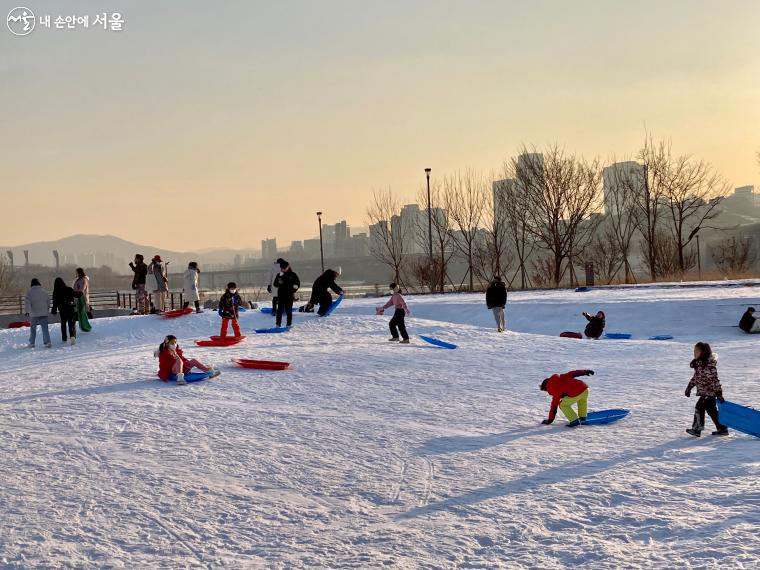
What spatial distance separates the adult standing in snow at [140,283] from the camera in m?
22.6

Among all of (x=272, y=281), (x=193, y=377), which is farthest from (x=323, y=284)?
(x=193, y=377)

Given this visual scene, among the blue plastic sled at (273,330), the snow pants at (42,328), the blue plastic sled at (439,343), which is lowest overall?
the blue plastic sled at (439,343)

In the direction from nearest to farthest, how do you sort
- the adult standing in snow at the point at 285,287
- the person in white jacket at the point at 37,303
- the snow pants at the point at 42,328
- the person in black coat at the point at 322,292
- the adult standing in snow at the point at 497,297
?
1. the person in white jacket at the point at 37,303
2. the snow pants at the point at 42,328
3. the adult standing in snow at the point at 285,287
4. the adult standing in snow at the point at 497,297
5. the person in black coat at the point at 322,292

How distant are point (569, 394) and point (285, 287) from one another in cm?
1090

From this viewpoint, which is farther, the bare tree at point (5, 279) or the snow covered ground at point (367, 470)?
the bare tree at point (5, 279)

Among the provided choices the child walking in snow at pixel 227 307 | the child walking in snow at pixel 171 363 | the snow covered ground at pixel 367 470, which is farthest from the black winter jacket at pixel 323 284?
the child walking in snow at pixel 171 363

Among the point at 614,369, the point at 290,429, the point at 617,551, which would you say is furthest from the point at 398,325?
the point at 617,551

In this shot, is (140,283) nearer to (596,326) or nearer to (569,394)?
(596,326)

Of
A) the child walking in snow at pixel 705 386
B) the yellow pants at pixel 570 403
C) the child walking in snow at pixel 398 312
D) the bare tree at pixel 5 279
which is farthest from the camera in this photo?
the bare tree at pixel 5 279

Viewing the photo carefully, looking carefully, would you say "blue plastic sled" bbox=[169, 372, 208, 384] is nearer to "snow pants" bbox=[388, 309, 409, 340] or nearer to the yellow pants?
"snow pants" bbox=[388, 309, 409, 340]

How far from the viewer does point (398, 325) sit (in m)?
17.2

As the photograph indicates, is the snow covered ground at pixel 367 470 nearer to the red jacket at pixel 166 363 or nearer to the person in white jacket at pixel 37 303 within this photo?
the red jacket at pixel 166 363

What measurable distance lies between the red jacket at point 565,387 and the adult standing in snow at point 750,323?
46.1ft

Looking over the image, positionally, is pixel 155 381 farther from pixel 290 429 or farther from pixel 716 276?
pixel 716 276
